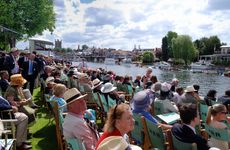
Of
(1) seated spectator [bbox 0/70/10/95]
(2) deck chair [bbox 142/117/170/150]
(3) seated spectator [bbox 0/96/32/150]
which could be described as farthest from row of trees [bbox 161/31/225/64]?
(2) deck chair [bbox 142/117/170/150]

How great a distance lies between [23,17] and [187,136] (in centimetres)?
2610

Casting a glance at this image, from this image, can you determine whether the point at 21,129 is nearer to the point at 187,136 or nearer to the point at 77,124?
the point at 77,124

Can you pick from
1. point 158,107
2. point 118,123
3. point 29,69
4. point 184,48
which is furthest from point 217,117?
point 184,48

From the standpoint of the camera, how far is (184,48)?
10319cm

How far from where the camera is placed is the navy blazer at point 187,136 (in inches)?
163

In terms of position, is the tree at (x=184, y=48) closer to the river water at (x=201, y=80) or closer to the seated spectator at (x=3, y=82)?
the river water at (x=201, y=80)

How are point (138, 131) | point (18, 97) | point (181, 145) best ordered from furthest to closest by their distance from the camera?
1. point (18, 97)
2. point (138, 131)
3. point (181, 145)

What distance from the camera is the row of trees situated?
103m

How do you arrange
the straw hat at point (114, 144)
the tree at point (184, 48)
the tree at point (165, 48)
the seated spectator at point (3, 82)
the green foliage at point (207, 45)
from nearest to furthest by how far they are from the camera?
the straw hat at point (114, 144) < the seated spectator at point (3, 82) < the tree at point (184, 48) < the green foliage at point (207, 45) < the tree at point (165, 48)

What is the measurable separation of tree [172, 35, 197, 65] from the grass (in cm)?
9650

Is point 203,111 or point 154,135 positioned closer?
point 154,135

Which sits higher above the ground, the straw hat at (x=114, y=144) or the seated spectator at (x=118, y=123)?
the seated spectator at (x=118, y=123)

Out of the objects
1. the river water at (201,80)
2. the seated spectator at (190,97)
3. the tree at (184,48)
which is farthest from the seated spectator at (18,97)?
the tree at (184,48)

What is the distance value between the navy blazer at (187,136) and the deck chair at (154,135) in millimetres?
278
